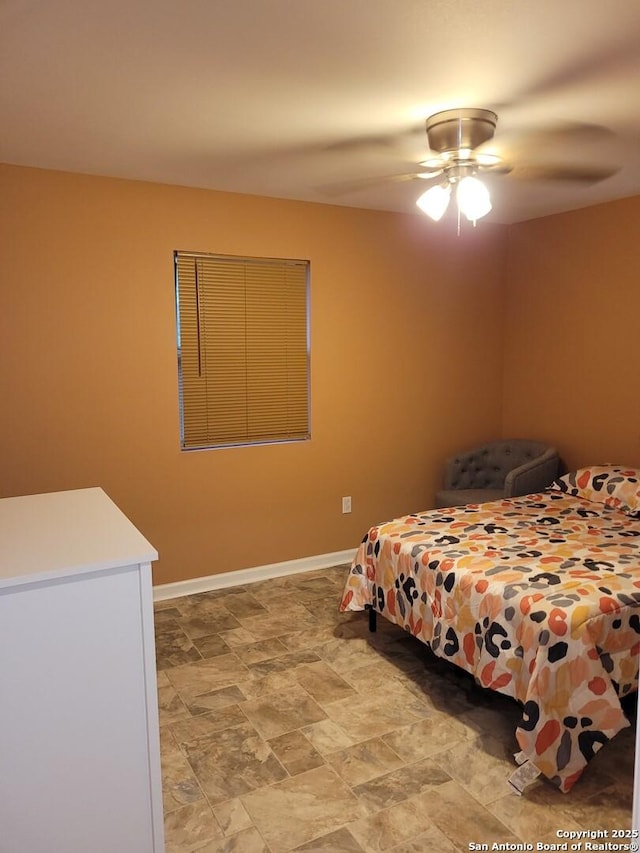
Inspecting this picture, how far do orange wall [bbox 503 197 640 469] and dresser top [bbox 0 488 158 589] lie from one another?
352 cm

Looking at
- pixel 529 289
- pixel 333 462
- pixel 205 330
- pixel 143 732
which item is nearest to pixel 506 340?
pixel 529 289

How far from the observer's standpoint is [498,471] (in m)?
4.91

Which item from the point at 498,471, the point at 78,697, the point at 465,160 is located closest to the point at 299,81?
the point at 465,160

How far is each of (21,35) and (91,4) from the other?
13.1 inches

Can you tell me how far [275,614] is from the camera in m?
3.77

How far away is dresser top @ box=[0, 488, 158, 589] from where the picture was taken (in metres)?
1.54

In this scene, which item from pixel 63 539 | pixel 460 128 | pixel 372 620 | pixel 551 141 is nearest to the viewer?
pixel 63 539

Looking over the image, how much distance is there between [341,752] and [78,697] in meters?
1.28

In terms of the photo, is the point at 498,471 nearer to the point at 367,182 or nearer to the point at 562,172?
the point at 562,172

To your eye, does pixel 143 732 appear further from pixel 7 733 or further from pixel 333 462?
pixel 333 462

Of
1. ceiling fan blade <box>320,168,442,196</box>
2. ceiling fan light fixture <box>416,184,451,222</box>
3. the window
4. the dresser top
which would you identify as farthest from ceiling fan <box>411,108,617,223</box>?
the dresser top

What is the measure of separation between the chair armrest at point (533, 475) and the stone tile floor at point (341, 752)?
4.54ft

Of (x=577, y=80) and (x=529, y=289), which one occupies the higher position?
(x=577, y=80)

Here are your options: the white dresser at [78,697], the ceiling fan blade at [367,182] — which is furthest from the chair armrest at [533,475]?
the white dresser at [78,697]
